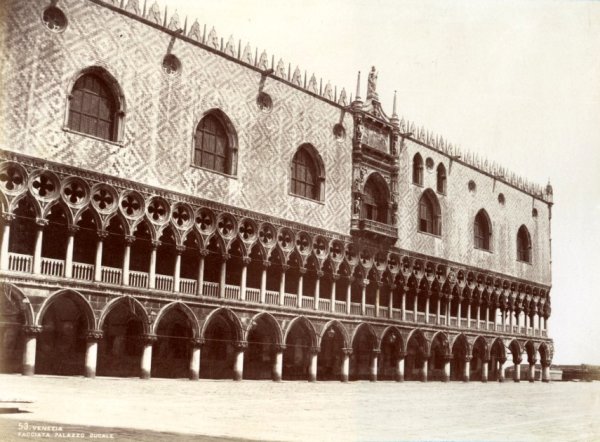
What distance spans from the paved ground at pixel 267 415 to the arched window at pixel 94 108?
878cm

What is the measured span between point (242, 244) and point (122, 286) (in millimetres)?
6077

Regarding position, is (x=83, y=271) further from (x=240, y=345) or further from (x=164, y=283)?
(x=240, y=345)

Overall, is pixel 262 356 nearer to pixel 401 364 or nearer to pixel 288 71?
pixel 401 364

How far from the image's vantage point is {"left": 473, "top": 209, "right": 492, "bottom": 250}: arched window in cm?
4688

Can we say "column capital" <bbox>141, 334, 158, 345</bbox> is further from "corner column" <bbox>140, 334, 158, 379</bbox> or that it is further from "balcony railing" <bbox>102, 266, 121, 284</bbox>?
"balcony railing" <bbox>102, 266, 121, 284</bbox>

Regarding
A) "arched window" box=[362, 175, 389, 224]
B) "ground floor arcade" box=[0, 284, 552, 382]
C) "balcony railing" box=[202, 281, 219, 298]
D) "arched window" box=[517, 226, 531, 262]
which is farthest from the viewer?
"arched window" box=[517, 226, 531, 262]

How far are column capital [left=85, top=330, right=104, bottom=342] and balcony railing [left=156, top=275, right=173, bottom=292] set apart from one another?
10.6ft

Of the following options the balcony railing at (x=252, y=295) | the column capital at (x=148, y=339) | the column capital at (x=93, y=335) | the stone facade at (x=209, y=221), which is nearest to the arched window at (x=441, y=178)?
the stone facade at (x=209, y=221)

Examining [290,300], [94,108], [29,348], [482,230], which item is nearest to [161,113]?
[94,108]

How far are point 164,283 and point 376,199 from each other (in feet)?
46.8

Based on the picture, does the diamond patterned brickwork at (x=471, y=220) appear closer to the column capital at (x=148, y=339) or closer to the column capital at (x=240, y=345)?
the column capital at (x=240, y=345)

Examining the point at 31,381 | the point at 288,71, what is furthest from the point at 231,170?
the point at 31,381

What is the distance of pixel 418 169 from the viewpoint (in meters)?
41.6

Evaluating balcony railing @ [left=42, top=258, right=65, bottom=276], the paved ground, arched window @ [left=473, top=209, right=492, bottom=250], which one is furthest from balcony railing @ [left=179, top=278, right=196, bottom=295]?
arched window @ [left=473, top=209, right=492, bottom=250]
